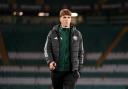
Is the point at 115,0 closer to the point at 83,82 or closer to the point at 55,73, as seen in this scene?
the point at 83,82

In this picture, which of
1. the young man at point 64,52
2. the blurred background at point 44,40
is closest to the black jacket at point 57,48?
the young man at point 64,52

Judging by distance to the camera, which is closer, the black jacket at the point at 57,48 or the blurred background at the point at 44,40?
the black jacket at the point at 57,48

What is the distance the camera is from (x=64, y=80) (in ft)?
13.2

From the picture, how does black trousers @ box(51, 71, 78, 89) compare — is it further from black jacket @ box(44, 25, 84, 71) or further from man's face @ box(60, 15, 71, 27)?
man's face @ box(60, 15, 71, 27)

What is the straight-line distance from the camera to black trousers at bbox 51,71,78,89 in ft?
13.1

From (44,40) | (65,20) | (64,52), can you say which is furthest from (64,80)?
(44,40)

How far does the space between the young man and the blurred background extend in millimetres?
3050

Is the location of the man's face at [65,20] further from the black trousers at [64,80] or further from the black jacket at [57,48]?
the black trousers at [64,80]

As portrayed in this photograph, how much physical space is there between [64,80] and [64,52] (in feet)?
0.95

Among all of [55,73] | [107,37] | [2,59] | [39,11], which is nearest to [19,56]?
[2,59]

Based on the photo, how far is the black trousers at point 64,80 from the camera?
3.98 meters

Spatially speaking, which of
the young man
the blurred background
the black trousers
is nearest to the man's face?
the young man

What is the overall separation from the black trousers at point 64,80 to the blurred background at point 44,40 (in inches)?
122

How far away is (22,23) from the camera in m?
7.07
